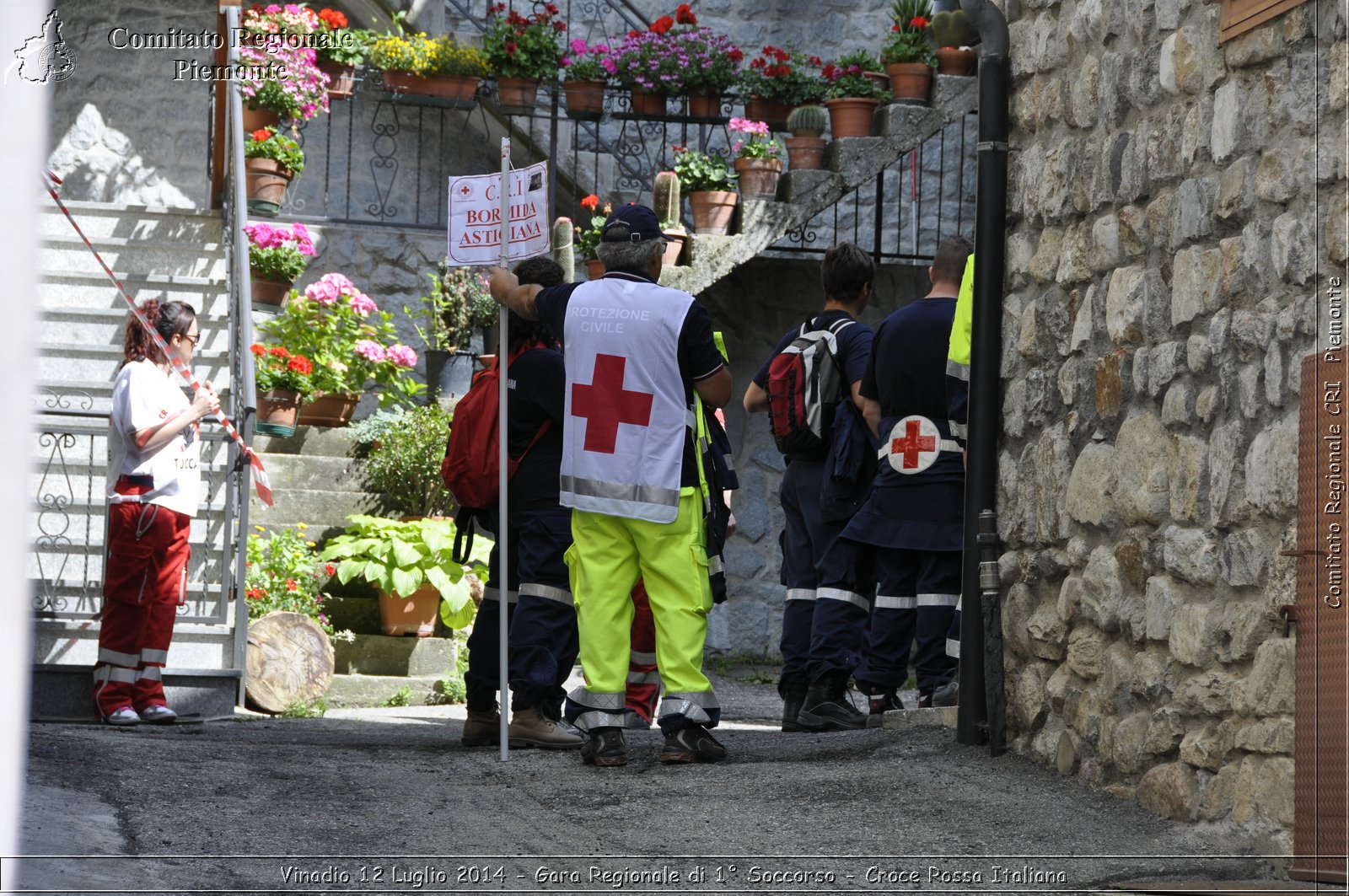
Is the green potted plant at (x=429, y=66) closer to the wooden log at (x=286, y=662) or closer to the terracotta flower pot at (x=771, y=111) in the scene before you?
the terracotta flower pot at (x=771, y=111)

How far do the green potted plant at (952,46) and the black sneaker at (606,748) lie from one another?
5974 millimetres

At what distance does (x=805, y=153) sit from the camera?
9.88 m

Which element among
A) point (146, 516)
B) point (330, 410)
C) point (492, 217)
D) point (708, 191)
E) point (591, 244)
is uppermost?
point (708, 191)

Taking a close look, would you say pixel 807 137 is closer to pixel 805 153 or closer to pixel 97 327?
pixel 805 153

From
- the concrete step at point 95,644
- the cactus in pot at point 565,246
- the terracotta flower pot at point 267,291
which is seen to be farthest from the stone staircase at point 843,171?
the concrete step at point 95,644

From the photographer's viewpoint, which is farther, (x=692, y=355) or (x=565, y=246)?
(x=565, y=246)

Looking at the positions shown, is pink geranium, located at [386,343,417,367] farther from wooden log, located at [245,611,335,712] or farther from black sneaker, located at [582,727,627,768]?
black sneaker, located at [582,727,627,768]

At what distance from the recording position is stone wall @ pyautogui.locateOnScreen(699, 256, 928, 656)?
10.5 meters

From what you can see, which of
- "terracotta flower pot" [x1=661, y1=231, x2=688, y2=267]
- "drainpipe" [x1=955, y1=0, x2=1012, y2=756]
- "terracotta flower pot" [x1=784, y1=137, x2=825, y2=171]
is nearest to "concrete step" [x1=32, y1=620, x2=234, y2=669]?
"terracotta flower pot" [x1=661, y1=231, x2=688, y2=267]

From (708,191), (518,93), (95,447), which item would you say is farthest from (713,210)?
Result: (95,447)

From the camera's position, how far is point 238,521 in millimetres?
7336

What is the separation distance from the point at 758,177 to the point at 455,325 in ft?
7.37

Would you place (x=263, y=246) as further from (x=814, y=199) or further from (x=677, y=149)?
(x=814, y=199)

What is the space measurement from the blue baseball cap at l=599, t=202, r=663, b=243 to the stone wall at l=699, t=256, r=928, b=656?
17.1ft
